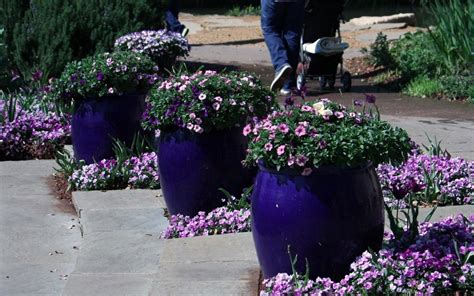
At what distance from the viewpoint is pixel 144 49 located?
1109cm

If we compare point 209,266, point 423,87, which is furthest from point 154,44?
point 209,266

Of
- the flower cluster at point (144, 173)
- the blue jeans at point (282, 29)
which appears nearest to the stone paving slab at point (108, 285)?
the flower cluster at point (144, 173)

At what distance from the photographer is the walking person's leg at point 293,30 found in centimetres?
1116

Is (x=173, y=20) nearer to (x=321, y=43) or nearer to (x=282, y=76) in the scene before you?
(x=321, y=43)

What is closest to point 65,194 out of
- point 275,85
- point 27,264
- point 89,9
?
point 27,264

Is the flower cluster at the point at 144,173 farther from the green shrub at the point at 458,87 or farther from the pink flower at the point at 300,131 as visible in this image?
the green shrub at the point at 458,87

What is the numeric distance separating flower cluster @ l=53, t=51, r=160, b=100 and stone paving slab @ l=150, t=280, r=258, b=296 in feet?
9.72

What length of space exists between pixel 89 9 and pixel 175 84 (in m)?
6.05

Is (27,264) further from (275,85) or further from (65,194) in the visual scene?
(275,85)

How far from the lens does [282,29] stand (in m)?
11.4

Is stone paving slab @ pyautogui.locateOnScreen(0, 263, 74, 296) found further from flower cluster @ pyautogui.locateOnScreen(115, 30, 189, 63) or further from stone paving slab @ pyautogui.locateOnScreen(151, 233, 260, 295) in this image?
flower cluster @ pyautogui.locateOnScreen(115, 30, 189, 63)

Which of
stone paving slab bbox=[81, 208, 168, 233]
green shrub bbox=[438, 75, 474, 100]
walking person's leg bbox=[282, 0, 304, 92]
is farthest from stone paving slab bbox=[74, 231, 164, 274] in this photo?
green shrub bbox=[438, 75, 474, 100]

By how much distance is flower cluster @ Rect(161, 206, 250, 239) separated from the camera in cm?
633

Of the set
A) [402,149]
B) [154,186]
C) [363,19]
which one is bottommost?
[363,19]
